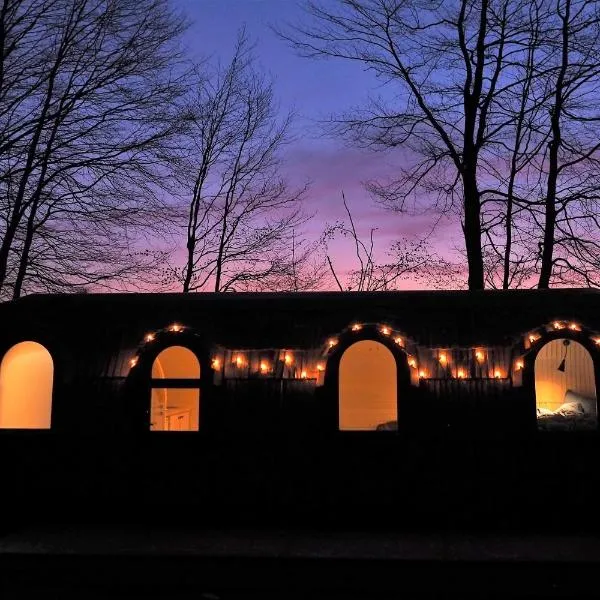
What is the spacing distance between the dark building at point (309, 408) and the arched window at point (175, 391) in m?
0.03

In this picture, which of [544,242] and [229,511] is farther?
[544,242]

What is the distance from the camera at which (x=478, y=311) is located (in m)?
7.96

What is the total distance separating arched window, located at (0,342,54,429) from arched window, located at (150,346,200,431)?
5.06ft

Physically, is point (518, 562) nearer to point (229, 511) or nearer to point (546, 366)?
A: point (546, 366)

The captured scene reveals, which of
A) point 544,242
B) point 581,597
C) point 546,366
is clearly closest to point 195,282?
point 544,242

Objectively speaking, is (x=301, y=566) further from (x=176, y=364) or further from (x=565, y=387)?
(x=565, y=387)

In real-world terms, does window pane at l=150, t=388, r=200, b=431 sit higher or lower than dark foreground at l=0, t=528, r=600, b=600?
higher

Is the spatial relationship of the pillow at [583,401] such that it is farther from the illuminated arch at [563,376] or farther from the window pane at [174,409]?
the window pane at [174,409]

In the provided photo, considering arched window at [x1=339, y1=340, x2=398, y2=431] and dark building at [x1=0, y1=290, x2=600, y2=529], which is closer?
dark building at [x1=0, y1=290, x2=600, y2=529]

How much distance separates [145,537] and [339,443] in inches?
108

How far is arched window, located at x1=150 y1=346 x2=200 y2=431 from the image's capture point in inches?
317

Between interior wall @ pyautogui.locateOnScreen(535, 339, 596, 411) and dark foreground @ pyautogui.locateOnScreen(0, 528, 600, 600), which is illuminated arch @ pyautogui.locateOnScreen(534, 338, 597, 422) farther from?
dark foreground @ pyautogui.locateOnScreen(0, 528, 600, 600)

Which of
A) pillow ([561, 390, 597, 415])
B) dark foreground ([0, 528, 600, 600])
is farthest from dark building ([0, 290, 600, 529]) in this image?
dark foreground ([0, 528, 600, 600])

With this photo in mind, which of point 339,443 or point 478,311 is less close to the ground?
point 478,311
